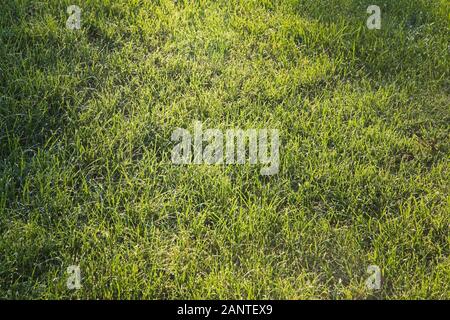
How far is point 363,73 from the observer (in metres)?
3.57

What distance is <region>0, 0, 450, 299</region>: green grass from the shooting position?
7.86 feet

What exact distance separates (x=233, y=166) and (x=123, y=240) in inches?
26.9

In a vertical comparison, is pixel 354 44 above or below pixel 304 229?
above

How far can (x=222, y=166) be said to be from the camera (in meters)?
2.85

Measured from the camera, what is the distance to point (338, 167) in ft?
9.41

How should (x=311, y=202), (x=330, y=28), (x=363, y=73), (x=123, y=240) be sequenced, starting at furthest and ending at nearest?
(x=330, y=28), (x=363, y=73), (x=311, y=202), (x=123, y=240)

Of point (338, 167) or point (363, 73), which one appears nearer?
point (338, 167)

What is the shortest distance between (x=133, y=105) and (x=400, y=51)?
1.81 meters

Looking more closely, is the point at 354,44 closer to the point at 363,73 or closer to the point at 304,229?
the point at 363,73

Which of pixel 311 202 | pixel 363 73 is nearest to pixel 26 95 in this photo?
pixel 311 202

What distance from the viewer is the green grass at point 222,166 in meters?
2.40
